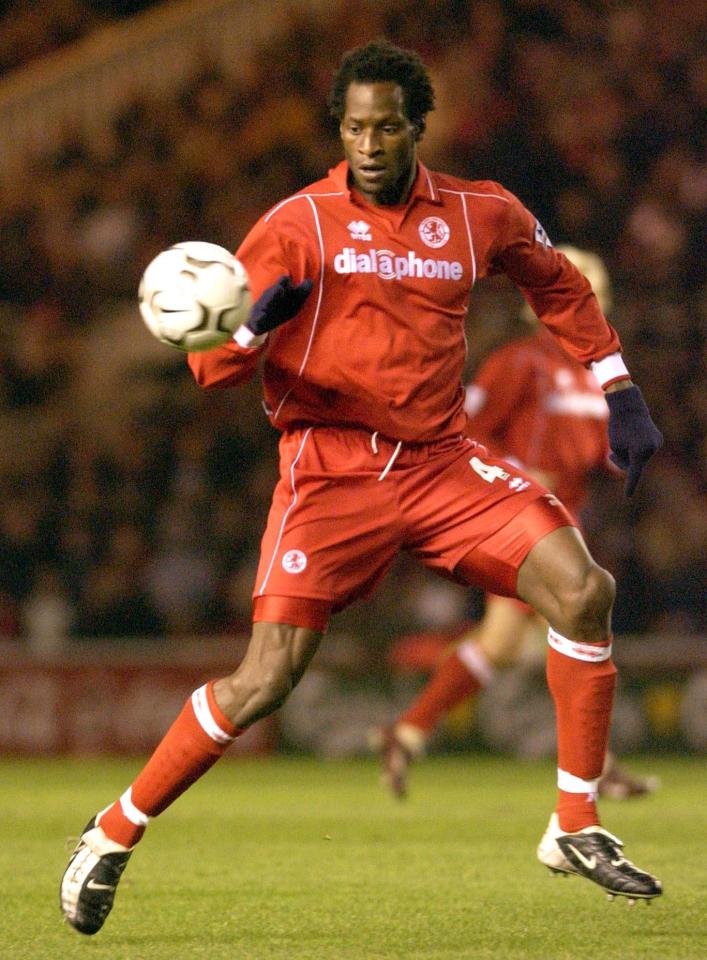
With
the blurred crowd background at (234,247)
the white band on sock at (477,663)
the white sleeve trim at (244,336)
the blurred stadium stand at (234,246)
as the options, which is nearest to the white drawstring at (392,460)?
the white sleeve trim at (244,336)

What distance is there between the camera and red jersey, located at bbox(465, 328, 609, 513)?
730 centimetres

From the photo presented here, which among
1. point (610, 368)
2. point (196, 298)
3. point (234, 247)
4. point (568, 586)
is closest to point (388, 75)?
point (196, 298)

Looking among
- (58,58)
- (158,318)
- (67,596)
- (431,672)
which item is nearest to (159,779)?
(158,318)

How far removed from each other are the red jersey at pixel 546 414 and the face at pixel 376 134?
3044 mm

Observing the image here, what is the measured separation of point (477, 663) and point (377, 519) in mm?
3097

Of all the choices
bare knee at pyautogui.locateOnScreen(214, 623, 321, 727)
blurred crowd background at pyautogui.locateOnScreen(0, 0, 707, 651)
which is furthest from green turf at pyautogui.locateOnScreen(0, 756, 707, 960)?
blurred crowd background at pyautogui.locateOnScreen(0, 0, 707, 651)

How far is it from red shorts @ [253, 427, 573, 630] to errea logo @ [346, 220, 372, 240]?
482 mm

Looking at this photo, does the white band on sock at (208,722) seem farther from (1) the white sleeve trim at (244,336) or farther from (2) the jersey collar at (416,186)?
(2) the jersey collar at (416,186)

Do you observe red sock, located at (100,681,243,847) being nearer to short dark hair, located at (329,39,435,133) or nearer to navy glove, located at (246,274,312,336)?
navy glove, located at (246,274,312,336)

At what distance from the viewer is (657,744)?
980cm

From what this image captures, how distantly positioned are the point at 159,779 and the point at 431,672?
19.5 feet

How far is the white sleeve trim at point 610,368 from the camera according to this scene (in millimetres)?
4511

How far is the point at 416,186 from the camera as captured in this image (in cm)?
441

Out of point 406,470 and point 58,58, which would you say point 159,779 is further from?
point 58,58
